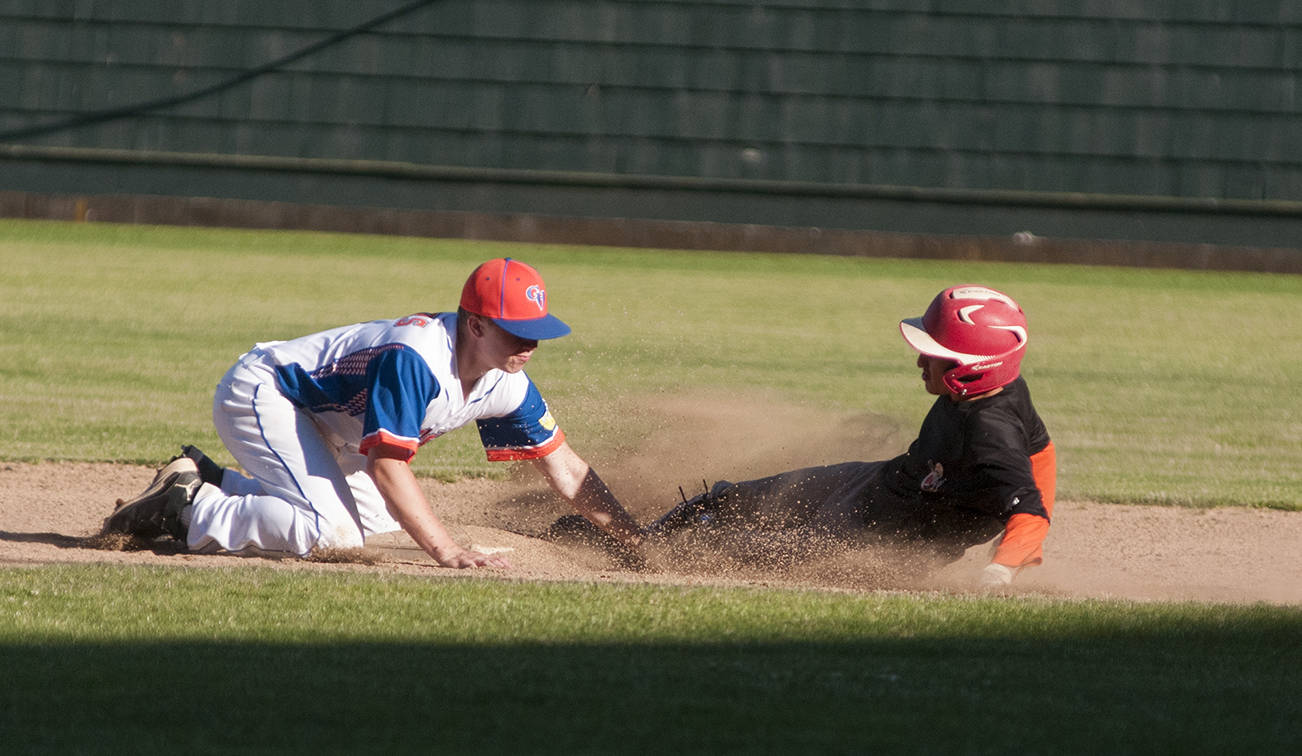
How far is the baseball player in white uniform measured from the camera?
5.10 m

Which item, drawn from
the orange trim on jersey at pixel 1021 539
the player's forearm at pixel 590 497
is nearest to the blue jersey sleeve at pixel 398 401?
the player's forearm at pixel 590 497

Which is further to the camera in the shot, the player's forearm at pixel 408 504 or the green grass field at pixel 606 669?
the player's forearm at pixel 408 504

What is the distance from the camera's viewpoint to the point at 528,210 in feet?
66.2

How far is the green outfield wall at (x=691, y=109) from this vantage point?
761 inches

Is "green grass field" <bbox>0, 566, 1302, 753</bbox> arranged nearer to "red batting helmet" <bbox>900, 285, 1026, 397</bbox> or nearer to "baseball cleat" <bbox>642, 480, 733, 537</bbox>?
"red batting helmet" <bbox>900, 285, 1026, 397</bbox>

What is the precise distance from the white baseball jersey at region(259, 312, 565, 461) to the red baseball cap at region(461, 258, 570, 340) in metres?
0.25

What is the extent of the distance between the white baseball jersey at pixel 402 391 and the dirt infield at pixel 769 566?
48 centimetres

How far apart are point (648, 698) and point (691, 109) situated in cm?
1656

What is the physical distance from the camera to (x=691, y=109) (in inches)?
774

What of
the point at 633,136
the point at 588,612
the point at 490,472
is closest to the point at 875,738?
the point at 588,612

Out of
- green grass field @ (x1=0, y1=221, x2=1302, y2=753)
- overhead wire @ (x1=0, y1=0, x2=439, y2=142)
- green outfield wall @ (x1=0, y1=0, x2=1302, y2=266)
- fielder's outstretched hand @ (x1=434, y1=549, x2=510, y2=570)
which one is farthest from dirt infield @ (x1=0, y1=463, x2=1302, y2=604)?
overhead wire @ (x1=0, y1=0, x2=439, y2=142)

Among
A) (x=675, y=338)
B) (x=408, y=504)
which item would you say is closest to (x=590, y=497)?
(x=408, y=504)

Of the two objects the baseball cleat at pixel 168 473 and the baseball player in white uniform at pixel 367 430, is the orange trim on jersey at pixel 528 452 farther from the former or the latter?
the baseball cleat at pixel 168 473

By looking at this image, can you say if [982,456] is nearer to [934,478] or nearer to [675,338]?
[934,478]
